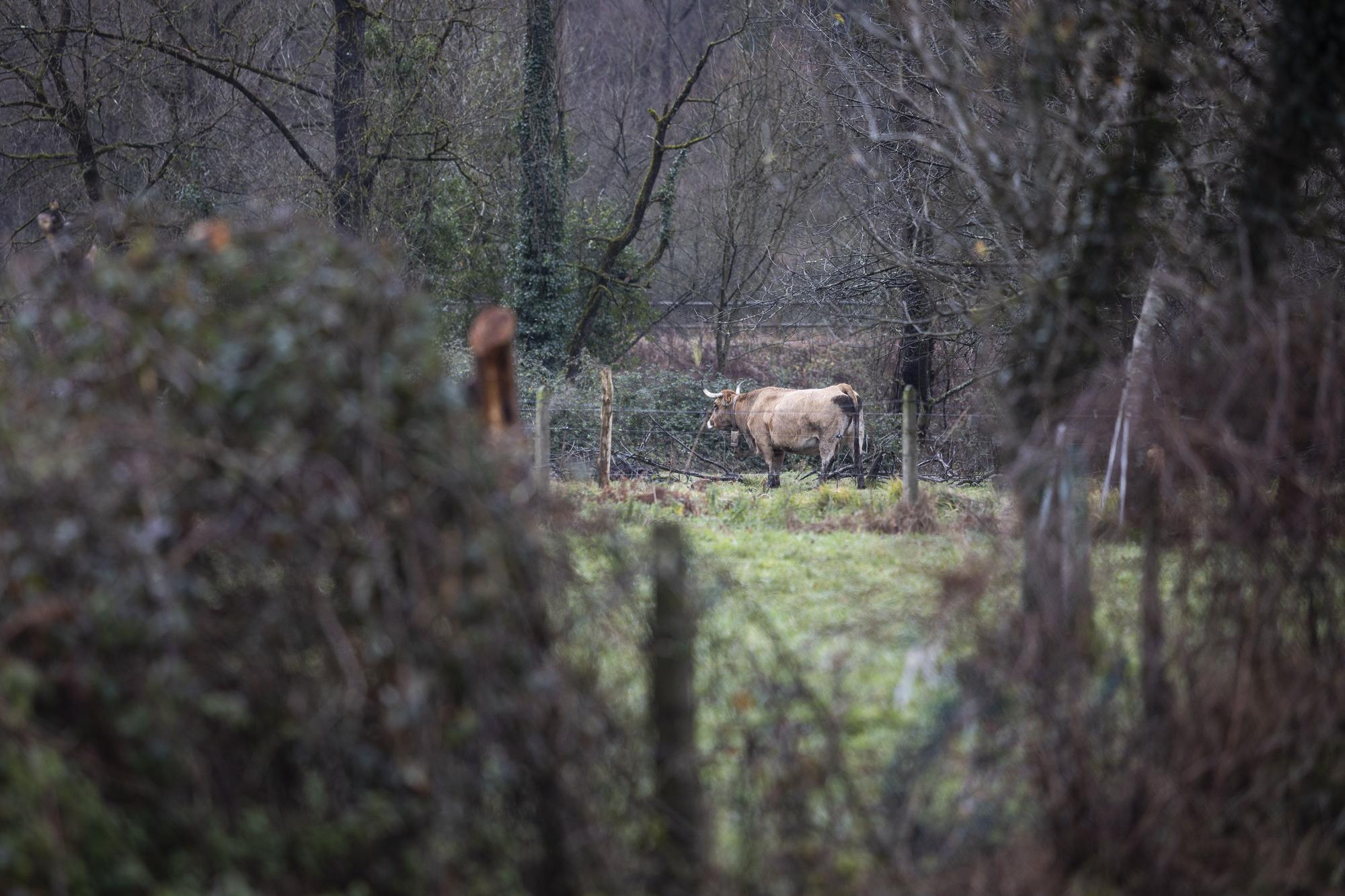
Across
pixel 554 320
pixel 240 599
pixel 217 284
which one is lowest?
pixel 240 599

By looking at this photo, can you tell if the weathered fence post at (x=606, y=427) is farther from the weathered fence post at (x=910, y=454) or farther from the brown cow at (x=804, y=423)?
the weathered fence post at (x=910, y=454)

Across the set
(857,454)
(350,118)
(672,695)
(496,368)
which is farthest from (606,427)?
(672,695)

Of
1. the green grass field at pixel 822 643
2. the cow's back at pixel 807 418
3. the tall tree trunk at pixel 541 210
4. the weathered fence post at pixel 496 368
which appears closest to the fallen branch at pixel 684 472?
the cow's back at pixel 807 418

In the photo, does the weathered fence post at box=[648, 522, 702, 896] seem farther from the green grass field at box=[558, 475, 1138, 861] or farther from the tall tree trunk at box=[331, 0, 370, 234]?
the tall tree trunk at box=[331, 0, 370, 234]

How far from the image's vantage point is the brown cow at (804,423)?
17.2 m

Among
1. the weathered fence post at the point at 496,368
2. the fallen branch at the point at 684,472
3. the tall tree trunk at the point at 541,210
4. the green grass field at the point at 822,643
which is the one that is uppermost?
the tall tree trunk at the point at 541,210

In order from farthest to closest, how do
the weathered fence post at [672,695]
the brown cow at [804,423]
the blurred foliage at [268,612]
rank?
the brown cow at [804,423] < the weathered fence post at [672,695] < the blurred foliage at [268,612]

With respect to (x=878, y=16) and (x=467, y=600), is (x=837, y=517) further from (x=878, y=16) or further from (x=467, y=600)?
(x=467, y=600)

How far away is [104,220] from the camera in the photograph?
3807 mm

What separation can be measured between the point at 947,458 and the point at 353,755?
56.2ft

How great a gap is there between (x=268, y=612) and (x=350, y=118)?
17774 mm

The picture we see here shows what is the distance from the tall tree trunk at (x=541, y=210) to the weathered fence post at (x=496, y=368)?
63.5ft

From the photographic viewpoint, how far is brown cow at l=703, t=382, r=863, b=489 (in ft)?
56.5

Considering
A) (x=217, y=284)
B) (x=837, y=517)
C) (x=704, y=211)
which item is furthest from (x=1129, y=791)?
(x=704, y=211)
